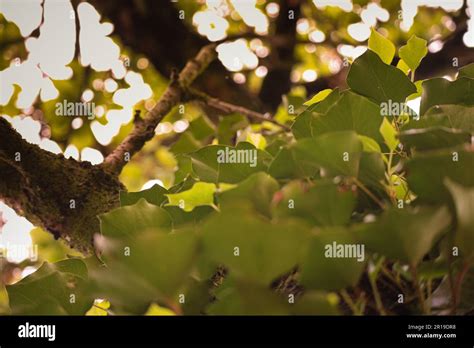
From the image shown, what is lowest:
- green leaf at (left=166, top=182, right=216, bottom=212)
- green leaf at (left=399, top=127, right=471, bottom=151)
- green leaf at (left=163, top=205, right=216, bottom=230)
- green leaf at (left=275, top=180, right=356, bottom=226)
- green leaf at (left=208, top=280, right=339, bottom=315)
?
green leaf at (left=208, top=280, right=339, bottom=315)

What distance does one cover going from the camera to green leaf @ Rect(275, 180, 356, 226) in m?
0.27

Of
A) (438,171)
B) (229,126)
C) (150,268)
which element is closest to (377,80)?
(438,171)

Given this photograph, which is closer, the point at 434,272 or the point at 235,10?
the point at 434,272

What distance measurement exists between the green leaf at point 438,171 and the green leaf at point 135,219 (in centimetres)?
16

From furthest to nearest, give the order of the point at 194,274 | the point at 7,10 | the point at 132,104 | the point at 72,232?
the point at 132,104 → the point at 7,10 → the point at 72,232 → the point at 194,274

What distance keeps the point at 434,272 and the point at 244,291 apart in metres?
0.13

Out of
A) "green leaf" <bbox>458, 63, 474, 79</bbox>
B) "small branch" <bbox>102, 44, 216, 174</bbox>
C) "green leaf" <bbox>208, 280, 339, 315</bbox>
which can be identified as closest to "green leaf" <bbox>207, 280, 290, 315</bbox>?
"green leaf" <bbox>208, 280, 339, 315</bbox>

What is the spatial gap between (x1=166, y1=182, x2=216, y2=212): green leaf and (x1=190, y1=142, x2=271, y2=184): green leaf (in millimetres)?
17

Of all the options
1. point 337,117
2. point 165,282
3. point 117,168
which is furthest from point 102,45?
point 165,282

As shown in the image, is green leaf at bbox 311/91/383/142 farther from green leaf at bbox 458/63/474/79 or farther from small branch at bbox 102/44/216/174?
small branch at bbox 102/44/216/174

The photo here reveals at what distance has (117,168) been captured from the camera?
2.05 ft

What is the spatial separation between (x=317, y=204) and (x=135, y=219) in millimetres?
138
